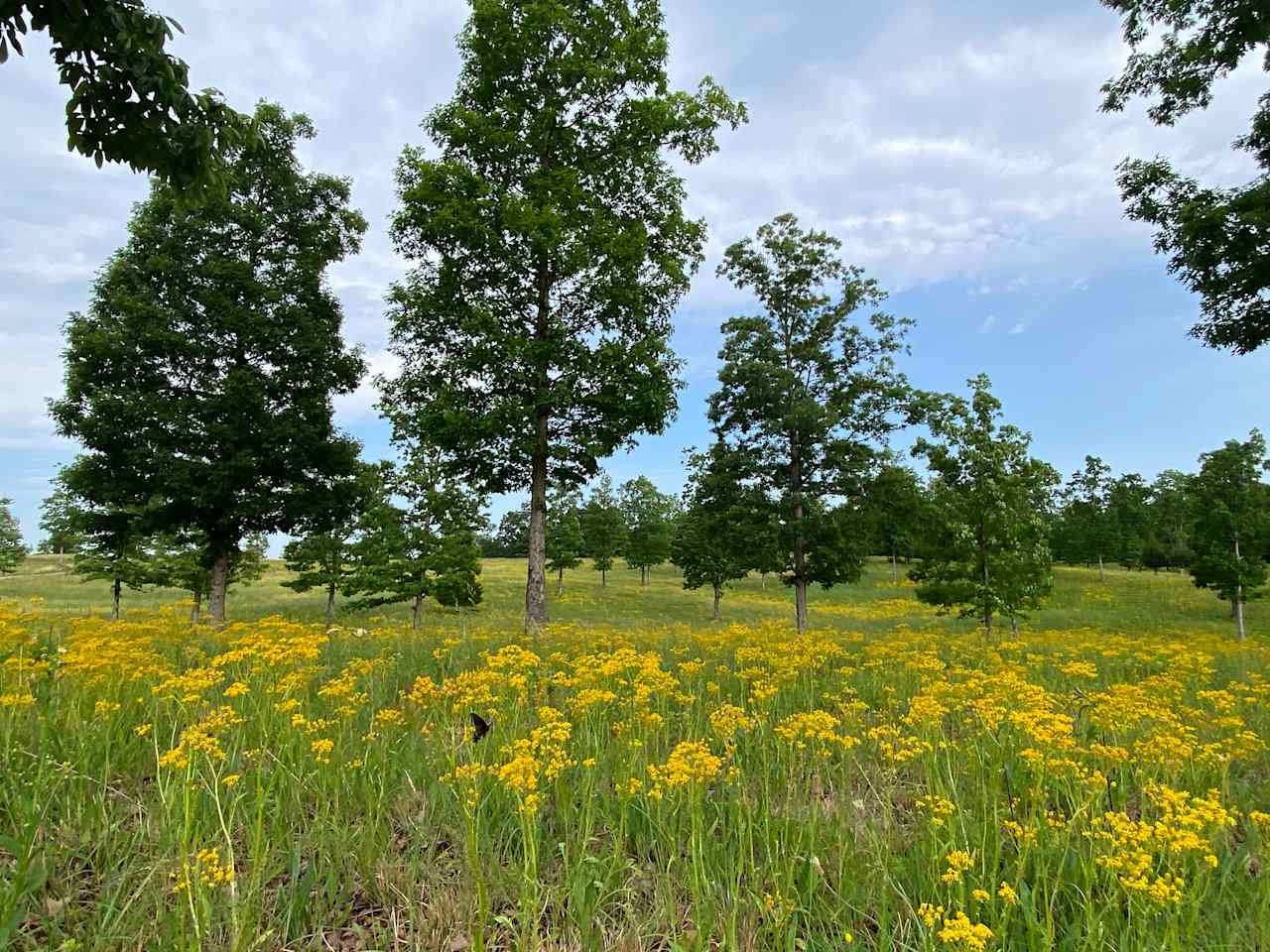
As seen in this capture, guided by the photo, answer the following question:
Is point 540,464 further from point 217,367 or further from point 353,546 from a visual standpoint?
point 353,546

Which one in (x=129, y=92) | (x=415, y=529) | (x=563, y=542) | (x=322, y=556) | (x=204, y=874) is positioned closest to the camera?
(x=204, y=874)

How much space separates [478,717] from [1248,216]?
17.7m

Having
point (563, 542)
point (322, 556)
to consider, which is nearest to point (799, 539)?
point (322, 556)

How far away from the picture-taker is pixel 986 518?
16703 millimetres

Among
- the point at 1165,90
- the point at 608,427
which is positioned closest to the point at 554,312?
the point at 608,427

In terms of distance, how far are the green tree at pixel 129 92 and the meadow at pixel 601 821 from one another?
477cm

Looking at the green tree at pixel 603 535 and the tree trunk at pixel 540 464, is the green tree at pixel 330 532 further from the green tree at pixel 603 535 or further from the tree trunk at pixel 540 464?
the green tree at pixel 603 535

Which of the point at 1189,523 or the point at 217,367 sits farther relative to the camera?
the point at 1189,523

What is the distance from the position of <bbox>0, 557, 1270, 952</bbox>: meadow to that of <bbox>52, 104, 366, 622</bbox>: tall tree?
14736 mm

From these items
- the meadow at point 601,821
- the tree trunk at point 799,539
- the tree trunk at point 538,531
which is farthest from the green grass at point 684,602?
the meadow at point 601,821

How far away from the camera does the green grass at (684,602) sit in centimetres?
2978

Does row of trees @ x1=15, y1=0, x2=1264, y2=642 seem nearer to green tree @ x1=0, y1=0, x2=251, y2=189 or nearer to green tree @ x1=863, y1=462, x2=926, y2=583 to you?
green tree @ x1=863, y1=462, x2=926, y2=583

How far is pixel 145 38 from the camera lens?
5020 millimetres

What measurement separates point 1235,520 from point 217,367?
143ft
